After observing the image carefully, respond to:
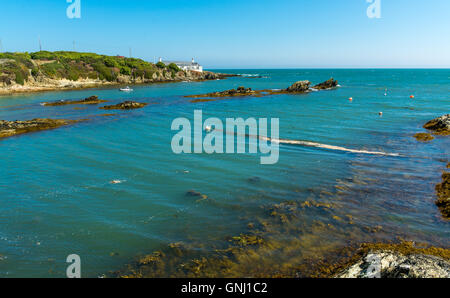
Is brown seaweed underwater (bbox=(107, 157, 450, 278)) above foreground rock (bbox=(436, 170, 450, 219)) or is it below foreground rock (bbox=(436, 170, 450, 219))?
below

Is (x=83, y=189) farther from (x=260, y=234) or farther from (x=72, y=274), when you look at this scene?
(x=260, y=234)

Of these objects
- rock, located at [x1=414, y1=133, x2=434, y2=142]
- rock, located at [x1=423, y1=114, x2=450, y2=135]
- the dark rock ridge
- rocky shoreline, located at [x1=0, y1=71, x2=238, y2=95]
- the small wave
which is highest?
rocky shoreline, located at [x1=0, y1=71, x2=238, y2=95]

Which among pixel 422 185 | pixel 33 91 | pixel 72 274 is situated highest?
pixel 33 91

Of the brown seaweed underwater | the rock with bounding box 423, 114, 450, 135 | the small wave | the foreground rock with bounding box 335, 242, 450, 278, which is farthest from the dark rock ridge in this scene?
the foreground rock with bounding box 335, 242, 450, 278

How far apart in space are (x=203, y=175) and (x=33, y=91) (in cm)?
9021

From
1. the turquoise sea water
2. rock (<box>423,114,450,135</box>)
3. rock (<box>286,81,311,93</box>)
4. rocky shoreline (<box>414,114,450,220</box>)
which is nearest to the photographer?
the turquoise sea water

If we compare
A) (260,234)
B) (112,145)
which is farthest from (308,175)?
(112,145)

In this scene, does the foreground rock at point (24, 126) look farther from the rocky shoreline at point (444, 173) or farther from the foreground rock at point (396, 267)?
the rocky shoreline at point (444, 173)

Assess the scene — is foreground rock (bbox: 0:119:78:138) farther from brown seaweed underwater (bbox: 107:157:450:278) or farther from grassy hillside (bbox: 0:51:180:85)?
grassy hillside (bbox: 0:51:180:85)

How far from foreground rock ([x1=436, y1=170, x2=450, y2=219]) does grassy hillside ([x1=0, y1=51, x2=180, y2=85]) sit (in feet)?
349

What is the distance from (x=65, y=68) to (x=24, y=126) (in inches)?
3503

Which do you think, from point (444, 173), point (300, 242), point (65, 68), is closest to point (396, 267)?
point (300, 242)

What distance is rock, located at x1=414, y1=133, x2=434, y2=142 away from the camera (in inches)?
1072
